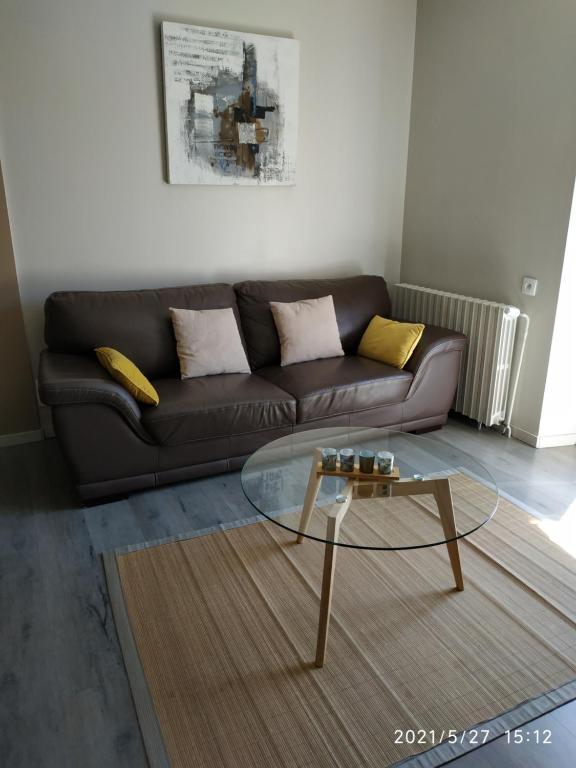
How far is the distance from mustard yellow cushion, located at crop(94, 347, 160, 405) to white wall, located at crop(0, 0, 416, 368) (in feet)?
2.75

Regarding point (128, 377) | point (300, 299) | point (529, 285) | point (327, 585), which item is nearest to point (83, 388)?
point (128, 377)

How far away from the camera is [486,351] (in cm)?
347

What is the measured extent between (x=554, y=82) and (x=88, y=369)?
2.78 metres

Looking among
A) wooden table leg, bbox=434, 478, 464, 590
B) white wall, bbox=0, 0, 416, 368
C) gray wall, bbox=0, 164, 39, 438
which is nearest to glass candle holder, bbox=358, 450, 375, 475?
wooden table leg, bbox=434, 478, 464, 590

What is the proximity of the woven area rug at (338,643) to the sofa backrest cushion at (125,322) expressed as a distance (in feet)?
3.66

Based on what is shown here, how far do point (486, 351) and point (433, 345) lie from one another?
1.17 feet

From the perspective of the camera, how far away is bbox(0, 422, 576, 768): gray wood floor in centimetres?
159

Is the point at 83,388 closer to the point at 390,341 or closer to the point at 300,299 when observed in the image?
the point at 300,299

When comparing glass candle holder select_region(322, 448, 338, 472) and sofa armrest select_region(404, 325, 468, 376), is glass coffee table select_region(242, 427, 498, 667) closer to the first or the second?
glass candle holder select_region(322, 448, 338, 472)

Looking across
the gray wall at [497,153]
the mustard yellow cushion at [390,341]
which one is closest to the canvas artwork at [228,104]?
the gray wall at [497,153]

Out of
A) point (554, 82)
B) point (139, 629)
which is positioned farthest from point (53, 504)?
point (554, 82)

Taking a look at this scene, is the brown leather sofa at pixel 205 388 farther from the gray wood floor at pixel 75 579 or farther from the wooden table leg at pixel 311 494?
the wooden table leg at pixel 311 494

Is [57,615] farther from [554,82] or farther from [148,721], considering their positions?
[554,82]

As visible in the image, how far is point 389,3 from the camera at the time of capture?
3.79 m
